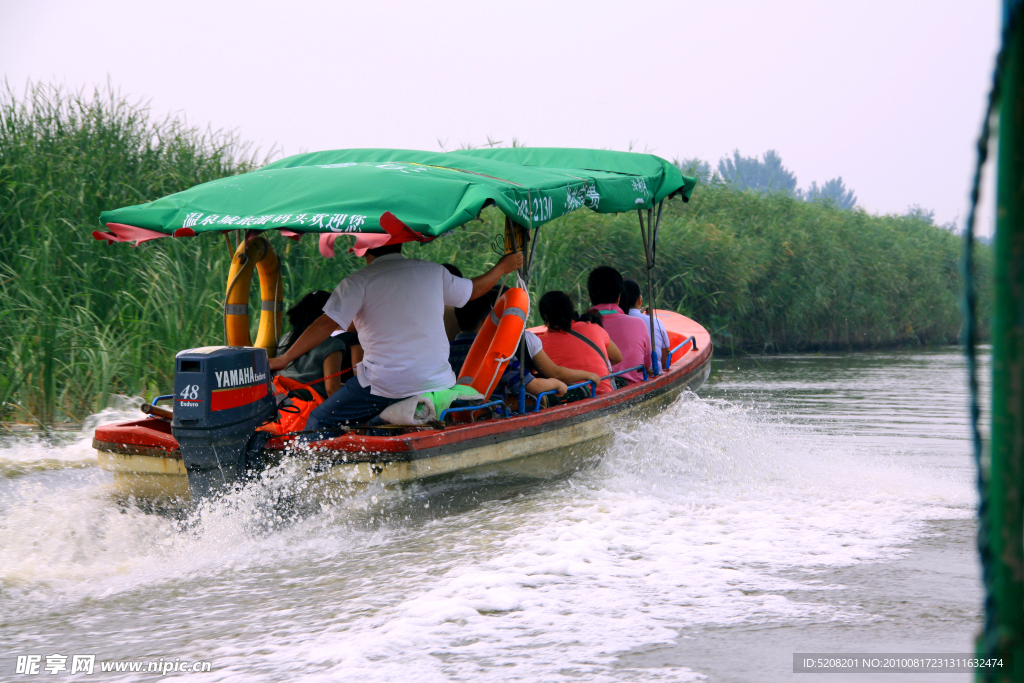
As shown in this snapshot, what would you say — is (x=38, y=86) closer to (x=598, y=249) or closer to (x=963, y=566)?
(x=598, y=249)

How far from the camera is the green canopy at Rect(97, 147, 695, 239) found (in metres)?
4.23

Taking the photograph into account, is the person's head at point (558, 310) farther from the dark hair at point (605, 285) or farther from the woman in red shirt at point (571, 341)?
the dark hair at point (605, 285)

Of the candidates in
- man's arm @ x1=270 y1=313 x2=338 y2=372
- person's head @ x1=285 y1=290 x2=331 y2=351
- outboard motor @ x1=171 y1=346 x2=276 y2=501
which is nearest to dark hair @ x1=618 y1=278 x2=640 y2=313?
person's head @ x1=285 y1=290 x2=331 y2=351

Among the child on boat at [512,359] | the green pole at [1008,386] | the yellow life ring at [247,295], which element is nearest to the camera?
the green pole at [1008,386]

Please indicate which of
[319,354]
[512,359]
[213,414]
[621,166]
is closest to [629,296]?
[621,166]

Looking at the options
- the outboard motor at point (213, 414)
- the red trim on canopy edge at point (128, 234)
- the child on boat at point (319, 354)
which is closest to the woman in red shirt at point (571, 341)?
the child on boat at point (319, 354)

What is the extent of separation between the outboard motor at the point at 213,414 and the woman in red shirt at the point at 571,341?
2.22 metres

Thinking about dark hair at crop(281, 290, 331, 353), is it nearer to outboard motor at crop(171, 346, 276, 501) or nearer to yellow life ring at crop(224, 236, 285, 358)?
yellow life ring at crop(224, 236, 285, 358)

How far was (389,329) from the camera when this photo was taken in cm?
452

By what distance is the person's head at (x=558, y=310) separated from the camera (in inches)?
228

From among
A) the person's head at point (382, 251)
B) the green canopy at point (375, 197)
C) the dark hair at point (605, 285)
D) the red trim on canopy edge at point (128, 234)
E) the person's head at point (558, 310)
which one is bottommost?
the person's head at point (558, 310)

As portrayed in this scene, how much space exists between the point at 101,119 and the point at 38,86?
761mm

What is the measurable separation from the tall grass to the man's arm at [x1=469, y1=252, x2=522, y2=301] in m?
1.24

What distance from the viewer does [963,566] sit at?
12.3ft
